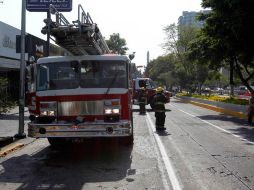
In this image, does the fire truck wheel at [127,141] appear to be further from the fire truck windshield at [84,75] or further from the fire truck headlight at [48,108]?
the fire truck headlight at [48,108]

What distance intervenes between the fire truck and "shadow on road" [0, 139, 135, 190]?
24.1 inches

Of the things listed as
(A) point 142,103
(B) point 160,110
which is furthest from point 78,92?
(A) point 142,103

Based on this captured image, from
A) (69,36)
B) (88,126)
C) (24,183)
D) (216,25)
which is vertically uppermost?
(216,25)

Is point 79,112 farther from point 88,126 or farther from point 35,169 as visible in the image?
point 35,169

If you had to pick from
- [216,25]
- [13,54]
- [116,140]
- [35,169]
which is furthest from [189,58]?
[35,169]

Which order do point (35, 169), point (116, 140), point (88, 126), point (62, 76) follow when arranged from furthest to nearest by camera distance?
point (116, 140)
point (62, 76)
point (88, 126)
point (35, 169)

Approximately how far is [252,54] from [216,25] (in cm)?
259

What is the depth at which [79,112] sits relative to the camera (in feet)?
34.0

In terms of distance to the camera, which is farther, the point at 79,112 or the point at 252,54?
the point at 252,54

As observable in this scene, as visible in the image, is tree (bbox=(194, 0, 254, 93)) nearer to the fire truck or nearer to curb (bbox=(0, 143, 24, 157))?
the fire truck

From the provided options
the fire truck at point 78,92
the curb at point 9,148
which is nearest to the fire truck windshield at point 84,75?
the fire truck at point 78,92

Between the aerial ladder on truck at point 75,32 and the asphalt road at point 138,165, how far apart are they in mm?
2697

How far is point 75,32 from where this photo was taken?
10258mm

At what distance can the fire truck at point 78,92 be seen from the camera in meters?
10.0
